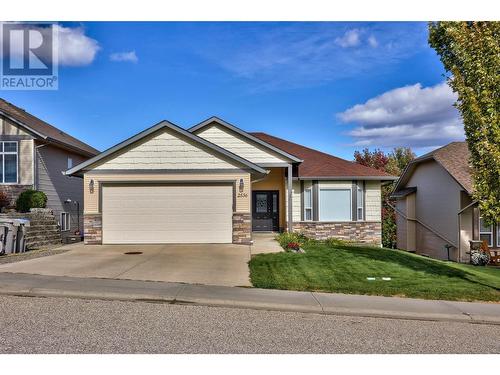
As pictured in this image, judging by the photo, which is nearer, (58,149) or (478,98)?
(478,98)

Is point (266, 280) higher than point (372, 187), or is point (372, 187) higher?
point (372, 187)

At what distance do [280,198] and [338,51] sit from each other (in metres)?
7.78

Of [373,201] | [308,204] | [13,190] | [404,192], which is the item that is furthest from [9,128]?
[404,192]

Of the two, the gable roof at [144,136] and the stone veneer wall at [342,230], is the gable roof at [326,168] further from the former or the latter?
the gable roof at [144,136]

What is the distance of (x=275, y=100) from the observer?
77.9 feet

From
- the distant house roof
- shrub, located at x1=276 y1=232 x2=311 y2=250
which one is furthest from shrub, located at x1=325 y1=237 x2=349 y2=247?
the distant house roof

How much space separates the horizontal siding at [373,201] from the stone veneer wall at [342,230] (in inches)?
15.8

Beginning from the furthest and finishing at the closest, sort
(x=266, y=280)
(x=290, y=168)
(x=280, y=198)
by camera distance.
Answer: (x=280, y=198) → (x=290, y=168) → (x=266, y=280)

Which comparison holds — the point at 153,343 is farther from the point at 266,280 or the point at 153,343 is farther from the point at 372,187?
the point at 372,187

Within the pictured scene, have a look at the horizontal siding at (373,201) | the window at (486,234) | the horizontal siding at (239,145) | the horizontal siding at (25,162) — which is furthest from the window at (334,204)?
the horizontal siding at (25,162)

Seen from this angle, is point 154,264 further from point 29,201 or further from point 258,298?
point 29,201

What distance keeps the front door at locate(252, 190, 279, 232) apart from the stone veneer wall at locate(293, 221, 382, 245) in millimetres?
2038

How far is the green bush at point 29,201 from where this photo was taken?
17.2 m

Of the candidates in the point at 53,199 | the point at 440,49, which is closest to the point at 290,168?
the point at 440,49
